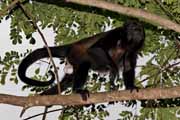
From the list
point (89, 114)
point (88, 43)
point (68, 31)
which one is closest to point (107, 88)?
point (89, 114)

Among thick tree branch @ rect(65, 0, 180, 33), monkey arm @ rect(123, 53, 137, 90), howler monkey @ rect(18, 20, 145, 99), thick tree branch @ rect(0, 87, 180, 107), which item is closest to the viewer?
thick tree branch @ rect(65, 0, 180, 33)

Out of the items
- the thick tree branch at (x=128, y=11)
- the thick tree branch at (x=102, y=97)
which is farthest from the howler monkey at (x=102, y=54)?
the thick tree branch at (x=128, y=11)

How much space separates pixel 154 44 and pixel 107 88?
0.92 meters

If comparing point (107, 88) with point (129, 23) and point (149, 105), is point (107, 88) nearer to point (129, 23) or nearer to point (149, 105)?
point (149, 105)

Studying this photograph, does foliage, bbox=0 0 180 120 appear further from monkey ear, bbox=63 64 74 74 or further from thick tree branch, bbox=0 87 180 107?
thick tree branch, bbox=0 87 180 107

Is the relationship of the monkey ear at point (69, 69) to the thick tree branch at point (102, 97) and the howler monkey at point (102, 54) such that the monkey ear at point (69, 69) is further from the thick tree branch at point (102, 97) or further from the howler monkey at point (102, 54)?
the thick tree branch at point (102, 97)

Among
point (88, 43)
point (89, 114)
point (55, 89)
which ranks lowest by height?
point (89, 114)

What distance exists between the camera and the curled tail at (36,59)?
5215mm

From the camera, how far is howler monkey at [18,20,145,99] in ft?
17.7

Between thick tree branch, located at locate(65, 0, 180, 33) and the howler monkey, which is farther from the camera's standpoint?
the howler monkey

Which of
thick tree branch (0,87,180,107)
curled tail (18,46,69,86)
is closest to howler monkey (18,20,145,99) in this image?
curled tail (18,46,69,86)

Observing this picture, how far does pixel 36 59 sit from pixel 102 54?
73 cm

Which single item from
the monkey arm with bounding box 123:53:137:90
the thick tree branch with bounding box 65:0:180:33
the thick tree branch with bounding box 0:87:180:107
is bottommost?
the thick tree branch with bounding box 0:87:180:107

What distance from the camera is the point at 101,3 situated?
3865 mm
